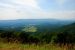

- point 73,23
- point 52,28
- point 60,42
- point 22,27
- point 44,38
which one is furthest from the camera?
point 73,23

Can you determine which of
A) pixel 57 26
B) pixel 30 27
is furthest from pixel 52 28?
pixel 30 27

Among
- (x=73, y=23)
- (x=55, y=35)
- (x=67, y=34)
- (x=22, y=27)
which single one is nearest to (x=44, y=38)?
(x=55, y=35)

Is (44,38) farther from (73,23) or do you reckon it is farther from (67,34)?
(73,23)

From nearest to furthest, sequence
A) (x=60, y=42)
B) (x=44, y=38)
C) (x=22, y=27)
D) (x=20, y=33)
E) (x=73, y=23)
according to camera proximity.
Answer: (x=60, y=42)
(x=44, y=38)
(x=20, y=33)
(x=22, y=27)
(x=73, y=23)

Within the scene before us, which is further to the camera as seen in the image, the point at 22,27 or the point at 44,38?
the point at 22,27

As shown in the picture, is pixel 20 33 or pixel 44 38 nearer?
pixel 44 38

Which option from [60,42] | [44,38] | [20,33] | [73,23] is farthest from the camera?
[73,23]

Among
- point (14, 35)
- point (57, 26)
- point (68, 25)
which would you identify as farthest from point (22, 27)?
point (68, 25)

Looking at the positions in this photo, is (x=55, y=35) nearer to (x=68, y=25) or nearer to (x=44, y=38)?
(x=44, y=38)

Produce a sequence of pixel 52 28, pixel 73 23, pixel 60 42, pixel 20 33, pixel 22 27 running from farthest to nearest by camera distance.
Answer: pixel 73 23 < pixel 22 27 < pixel 52 28 < pixel 20 33 < pixel 60 42
